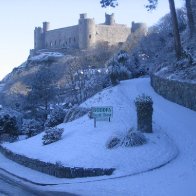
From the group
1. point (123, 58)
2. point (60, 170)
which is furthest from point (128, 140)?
point (123, 58)

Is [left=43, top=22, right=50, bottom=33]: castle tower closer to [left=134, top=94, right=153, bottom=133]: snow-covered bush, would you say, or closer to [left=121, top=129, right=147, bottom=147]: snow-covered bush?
[left=134, top=94, right=153, bottom=133]: snow-covered bush

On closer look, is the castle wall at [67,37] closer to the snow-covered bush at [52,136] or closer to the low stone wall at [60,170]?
the snow-covered bush at [52,136]

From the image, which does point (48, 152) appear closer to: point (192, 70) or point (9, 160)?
point (9, 160)

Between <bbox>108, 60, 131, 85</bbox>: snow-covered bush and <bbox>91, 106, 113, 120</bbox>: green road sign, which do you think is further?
<bbox>108, 60, 131, 85</bbox>: snow-covered bush

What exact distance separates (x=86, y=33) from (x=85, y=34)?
28 cm

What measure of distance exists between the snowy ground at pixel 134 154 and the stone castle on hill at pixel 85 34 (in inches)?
2662

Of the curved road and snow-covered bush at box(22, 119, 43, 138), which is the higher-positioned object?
snow-covered bush at box(22, 119, 43, 138)

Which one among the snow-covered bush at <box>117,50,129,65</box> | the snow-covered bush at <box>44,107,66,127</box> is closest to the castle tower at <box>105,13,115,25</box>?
the snow-covered bush at <box>117,50,129,65</box>

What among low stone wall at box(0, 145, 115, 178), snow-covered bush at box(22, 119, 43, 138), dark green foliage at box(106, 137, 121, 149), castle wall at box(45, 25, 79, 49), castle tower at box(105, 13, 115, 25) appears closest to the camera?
low stone wall at box(0, 145, 115, 178)

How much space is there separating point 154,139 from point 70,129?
5.47 meters

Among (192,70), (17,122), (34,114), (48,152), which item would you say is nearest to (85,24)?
(34,114)

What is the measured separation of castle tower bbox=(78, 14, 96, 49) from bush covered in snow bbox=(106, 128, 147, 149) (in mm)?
74464

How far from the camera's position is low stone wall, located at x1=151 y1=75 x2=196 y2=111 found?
67.9 feet

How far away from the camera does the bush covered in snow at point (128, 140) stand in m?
15.6
